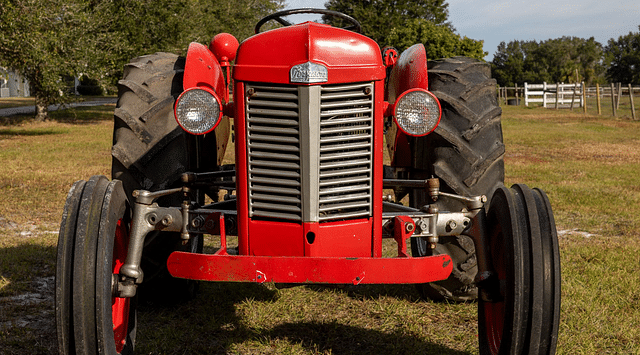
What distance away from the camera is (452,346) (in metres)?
3.61

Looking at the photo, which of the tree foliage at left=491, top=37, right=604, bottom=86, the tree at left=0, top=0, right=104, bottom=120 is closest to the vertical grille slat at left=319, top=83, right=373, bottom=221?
the tree at left=0, top=0, right=104, bottom=120

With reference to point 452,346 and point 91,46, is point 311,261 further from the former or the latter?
point 91,46

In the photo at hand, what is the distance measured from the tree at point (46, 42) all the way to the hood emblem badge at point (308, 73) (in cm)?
1466

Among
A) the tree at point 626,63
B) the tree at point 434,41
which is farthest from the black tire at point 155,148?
the tree at point 626,63

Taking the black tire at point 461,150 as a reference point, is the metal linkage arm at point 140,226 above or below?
below

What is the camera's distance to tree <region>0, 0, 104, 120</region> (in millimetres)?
15258

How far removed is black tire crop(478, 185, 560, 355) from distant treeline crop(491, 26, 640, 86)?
209ft

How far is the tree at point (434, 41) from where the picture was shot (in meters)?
40.5

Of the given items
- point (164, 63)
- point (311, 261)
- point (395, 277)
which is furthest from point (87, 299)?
point (164, 63)

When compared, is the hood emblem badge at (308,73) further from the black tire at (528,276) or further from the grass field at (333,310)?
the grass field at (333,310)

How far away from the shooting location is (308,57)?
2646mm

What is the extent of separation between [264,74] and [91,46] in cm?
1727

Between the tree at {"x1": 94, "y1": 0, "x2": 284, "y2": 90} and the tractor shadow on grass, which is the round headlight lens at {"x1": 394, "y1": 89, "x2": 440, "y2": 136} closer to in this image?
the tractor shadow on grass

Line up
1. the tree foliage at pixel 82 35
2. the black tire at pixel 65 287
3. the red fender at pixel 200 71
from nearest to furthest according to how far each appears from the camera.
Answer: the black tire at pixel 65 287
the red fender at pixel 200 71
the tree foliage at pixel 82 35
